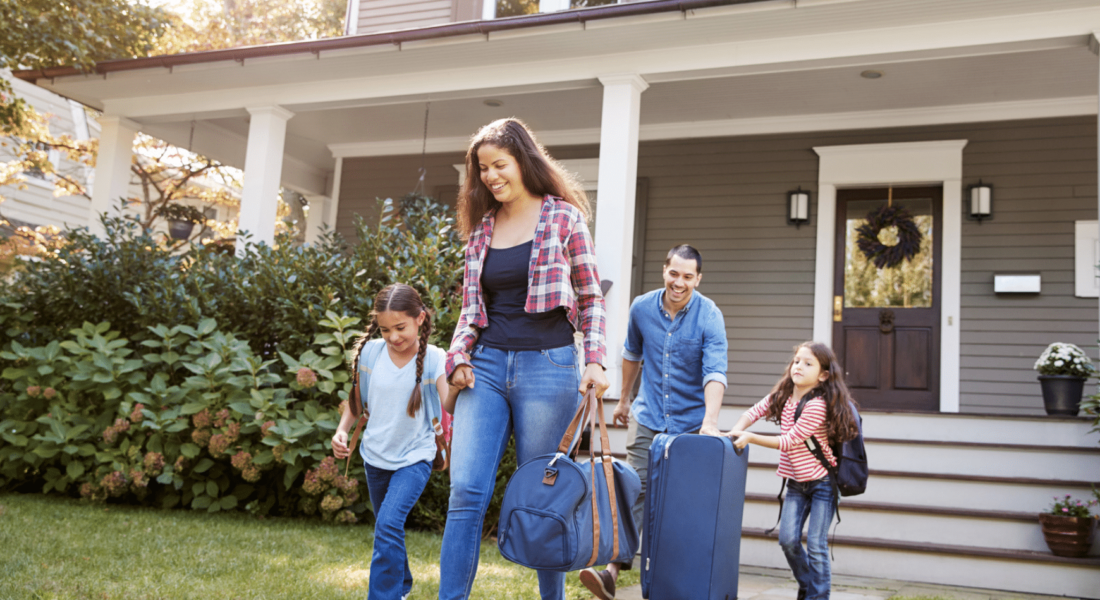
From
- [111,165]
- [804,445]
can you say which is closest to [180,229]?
[111,165]

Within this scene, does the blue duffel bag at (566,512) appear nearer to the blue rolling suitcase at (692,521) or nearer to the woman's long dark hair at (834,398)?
the blue rolling suitcase at (692,521)

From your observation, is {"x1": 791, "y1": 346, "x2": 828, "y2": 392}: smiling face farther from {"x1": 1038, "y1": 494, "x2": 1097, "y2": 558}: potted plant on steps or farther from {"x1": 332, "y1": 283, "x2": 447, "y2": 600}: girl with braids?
{"x1": 1038, "y1": 494, "x2": 1097, "y2": 558}: potted plant on steps

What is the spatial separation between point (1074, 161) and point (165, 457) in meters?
7.63

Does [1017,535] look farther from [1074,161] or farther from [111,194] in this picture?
[111,194]

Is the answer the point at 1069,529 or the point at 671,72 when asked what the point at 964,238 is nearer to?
the point at 671,72

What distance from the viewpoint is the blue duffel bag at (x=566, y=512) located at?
2166 mm

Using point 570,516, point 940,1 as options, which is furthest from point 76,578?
point 940,1

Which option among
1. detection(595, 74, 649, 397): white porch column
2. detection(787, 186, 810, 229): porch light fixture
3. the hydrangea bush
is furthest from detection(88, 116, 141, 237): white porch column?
the hydrangea bush

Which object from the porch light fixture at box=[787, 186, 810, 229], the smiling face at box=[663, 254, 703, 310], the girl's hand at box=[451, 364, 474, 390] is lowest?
the girl's hand at box=[451, 364, 474, 390]

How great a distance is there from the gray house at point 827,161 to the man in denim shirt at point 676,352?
1.55m

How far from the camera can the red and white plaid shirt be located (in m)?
2.41

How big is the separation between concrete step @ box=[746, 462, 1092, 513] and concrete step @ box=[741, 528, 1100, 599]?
372 mm

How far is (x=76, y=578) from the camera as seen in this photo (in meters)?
3.50

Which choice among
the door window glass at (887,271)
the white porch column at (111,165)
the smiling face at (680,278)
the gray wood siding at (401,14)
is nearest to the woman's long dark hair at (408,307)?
the smiling face at (680,278)
